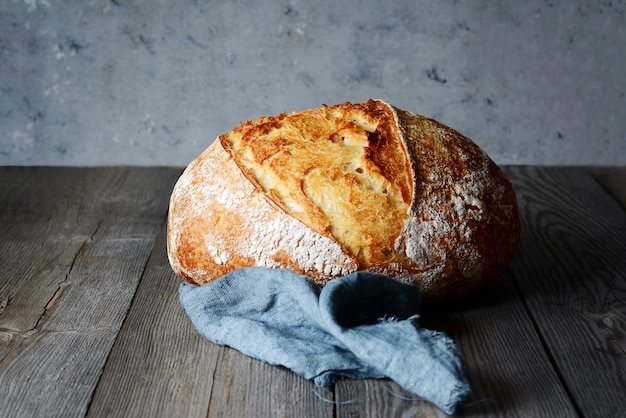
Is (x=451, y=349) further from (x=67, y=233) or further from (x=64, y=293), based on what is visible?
(x=67, y=233)

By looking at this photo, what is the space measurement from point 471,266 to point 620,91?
202 centimetres

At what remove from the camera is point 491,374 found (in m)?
1.61

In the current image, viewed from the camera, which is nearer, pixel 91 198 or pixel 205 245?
pixel 205 245

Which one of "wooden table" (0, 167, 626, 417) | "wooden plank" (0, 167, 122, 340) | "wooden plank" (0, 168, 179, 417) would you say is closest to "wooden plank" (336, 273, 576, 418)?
"wooden table" (0, 167, 626, 417)

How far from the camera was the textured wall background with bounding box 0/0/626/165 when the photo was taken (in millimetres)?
3326

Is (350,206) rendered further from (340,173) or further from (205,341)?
(205,341)

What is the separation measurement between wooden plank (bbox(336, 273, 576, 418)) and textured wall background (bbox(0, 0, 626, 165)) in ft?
5.52

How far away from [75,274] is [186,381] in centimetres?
70

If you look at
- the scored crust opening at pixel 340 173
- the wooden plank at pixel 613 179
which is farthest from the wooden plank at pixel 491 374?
the wooden plank at pixel 613 179

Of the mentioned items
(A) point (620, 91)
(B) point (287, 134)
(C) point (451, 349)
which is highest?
(B) point (287, 134)

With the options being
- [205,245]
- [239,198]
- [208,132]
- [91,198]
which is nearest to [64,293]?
[205,245]

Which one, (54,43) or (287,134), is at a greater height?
(287,134)

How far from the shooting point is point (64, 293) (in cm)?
202

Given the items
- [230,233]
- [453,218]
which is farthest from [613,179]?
[230,233]
